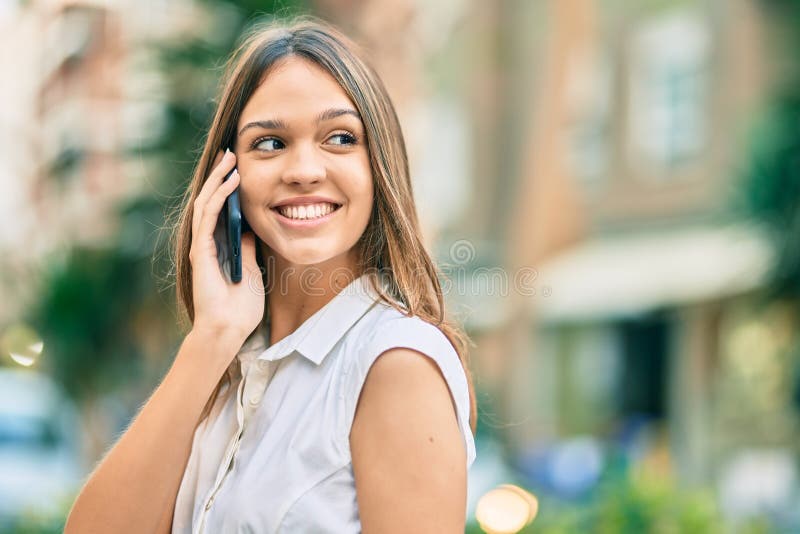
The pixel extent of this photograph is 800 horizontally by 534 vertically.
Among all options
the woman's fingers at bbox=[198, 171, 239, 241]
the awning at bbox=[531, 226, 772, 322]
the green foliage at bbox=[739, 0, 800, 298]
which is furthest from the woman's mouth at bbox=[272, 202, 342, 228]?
the awning at bbox=[531, 226, 772, 322]

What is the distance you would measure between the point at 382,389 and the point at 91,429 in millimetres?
11263

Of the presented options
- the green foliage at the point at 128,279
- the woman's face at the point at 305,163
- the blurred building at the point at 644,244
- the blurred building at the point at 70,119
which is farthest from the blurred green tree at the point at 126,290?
the woman's face at the point at 305,163

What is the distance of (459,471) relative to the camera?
151 centimetres

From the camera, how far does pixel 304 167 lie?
1.71m

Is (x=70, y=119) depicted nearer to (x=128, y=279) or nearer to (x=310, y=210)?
(x=128, y=279)

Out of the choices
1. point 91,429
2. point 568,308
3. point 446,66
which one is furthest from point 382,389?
point 446,66

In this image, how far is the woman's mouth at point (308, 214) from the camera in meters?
1.74

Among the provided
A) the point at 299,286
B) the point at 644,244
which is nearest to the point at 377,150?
the point at 299,286

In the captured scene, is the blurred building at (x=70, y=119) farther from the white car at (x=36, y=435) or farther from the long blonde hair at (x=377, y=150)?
the long blonde hair at (x=377, y=150)

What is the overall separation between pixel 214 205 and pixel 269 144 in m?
0.14

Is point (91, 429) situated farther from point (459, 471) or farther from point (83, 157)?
point (459, 471)

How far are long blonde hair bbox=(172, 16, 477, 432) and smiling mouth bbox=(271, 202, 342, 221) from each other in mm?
82

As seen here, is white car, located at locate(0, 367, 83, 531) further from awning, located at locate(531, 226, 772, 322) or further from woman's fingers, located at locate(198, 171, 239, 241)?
woman's fingers, located at locate(198, 171, 239, 241)

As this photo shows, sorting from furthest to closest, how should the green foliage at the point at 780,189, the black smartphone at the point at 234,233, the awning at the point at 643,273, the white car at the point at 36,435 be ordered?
the awning at the point at 643,273
the white car at the point at 36,435
the green foliage at the point at 780,189
the black smartphone at the point at 234,233
